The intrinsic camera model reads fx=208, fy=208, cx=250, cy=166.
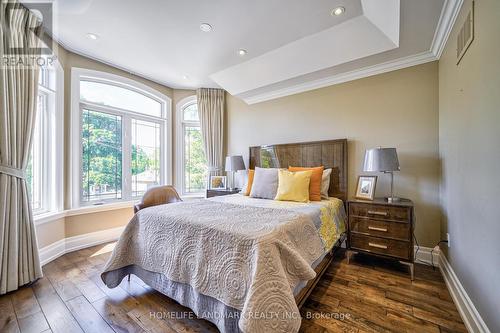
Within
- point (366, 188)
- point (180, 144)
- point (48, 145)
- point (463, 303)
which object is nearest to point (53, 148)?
point (48, 145)

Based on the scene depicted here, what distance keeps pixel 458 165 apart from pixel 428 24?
136 cm

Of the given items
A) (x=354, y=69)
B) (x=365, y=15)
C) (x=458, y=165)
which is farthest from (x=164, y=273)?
(x=354, y=69)

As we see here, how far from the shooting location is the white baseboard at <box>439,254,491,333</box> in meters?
1.34

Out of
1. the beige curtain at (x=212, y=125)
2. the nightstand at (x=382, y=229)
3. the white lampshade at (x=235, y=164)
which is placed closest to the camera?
the nightstand at (x=382, y=229)

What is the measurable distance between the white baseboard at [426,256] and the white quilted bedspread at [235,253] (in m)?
1.50

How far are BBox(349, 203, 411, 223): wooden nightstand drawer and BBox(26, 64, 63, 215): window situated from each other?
374 cm

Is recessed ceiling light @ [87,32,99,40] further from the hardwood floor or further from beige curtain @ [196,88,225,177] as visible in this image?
the hardwood floor

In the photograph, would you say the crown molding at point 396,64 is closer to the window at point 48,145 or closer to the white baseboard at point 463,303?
the white baseboard at point 463,303

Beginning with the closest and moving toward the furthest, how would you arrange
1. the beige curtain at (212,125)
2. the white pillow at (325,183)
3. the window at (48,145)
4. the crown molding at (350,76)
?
1. the crown molding at (350,76)
2. the window at (48,145)
3. the white pillow at (325,183)
4. the beige curtain at (212,125)

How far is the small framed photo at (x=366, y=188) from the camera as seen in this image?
8.14ft

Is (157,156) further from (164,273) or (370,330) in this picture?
(370,330)

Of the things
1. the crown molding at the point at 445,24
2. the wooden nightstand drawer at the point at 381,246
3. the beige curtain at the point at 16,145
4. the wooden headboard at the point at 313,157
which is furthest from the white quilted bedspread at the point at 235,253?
the crown molding at the point at 445,24

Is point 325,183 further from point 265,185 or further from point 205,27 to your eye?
point 205,27

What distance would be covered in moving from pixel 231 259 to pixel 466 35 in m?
2.36
